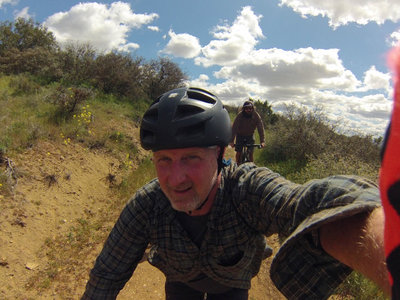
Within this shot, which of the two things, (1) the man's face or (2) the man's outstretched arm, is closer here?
(2) the man's outstretched arm

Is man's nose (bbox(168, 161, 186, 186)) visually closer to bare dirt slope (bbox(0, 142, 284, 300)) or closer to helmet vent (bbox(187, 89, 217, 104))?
helmet vent (bbox(187, 89, 217, 104))

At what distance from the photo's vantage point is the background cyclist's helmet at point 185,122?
162 centimetres

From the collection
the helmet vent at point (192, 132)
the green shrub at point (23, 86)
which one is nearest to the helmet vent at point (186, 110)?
the helmet vent at point (192, 132)

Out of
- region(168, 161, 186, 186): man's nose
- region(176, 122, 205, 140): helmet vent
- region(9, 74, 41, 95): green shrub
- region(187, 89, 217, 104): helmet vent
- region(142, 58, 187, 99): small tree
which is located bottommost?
region(168, 161, 186, 186): man's nose

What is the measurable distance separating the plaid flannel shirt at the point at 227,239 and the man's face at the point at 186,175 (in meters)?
0.13

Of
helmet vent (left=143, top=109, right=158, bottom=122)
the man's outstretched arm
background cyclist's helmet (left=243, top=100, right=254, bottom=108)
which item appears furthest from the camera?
background cyclist's helmet (left=243, top=100, right=254, bottom=108)

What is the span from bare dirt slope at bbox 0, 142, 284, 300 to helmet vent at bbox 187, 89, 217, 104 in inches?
132

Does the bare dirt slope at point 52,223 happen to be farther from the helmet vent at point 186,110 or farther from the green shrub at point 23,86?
the green shrub at point 23,86

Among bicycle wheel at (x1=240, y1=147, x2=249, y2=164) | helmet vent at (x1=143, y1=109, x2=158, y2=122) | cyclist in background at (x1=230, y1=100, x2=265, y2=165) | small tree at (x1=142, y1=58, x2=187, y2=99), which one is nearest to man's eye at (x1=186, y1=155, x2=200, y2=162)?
helmet vent at (x1=143, y1=109, x2=158, y2=122)

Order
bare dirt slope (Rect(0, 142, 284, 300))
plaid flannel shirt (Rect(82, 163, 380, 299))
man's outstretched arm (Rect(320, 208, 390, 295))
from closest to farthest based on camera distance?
man's outstretched arm (Rect(320, 208, 390, 295)) < plaid flannel shirt (Rect(82, 163, 380, 299)) < bare dirt slope (Rect(0, 142, 284, 300))

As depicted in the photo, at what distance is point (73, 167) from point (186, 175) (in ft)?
19.8

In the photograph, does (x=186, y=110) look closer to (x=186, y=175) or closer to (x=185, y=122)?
(x=185, y=122)

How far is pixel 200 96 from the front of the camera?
1.96 metres

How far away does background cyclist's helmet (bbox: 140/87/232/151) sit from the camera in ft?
5.30
